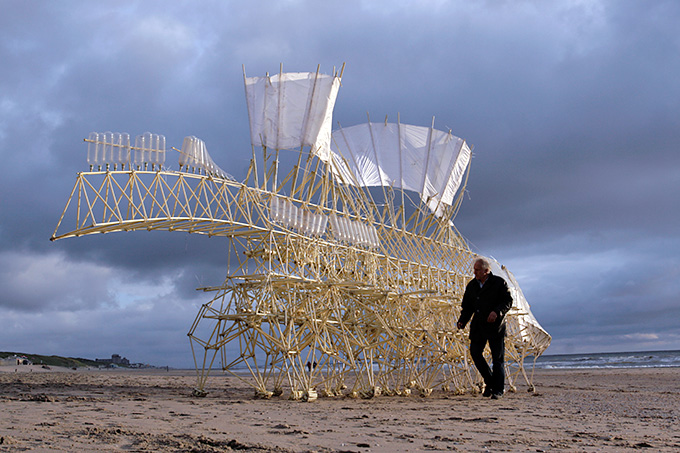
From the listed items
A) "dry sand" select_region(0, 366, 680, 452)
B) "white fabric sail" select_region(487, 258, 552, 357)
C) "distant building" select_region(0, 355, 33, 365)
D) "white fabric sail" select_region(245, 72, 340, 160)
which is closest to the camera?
"dry sand" select_region(0, 366, 680, 452)

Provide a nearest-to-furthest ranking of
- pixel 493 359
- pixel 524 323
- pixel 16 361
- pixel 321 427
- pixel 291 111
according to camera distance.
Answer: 1. pixel 321 427
2. pixel 493 359
3. pixel 291 111
4. pixel 524 323
5. pixel 16 361

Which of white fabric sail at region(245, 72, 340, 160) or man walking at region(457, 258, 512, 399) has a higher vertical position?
white fabric sail at region(245, 72, 340, 160)

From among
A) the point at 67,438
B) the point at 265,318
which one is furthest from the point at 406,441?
the point at 265,318

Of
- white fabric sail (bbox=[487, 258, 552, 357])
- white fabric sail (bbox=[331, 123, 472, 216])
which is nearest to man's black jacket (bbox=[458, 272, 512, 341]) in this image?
white fabric sail (bbox=[487, 258, 552, 357])

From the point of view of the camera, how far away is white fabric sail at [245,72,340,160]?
15781mm

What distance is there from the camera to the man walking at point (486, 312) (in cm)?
882

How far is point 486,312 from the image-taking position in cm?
901

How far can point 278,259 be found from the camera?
48.6 ft

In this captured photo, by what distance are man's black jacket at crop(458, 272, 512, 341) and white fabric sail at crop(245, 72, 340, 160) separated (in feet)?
26.1

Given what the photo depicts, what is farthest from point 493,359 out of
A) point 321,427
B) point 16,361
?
point 16,361

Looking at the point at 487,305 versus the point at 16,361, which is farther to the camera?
the point at 16,361

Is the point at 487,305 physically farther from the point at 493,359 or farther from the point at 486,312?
the point at 493,359

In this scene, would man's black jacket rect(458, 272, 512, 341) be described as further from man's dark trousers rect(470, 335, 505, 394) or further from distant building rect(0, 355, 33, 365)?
distant building rect(0, 355, 33, 365)

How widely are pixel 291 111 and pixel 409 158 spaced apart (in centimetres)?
648
